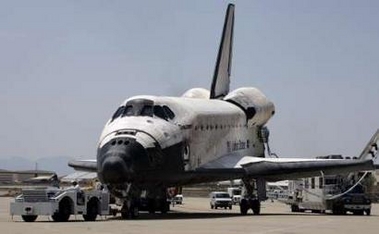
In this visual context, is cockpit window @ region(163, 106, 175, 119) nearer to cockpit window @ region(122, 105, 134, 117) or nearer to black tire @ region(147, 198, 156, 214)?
cockpit window @ region(122, 105, 134, 117)

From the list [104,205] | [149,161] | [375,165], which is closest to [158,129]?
[149,161]

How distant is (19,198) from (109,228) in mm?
5899

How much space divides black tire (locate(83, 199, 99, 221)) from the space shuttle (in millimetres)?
846

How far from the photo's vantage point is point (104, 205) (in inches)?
1088

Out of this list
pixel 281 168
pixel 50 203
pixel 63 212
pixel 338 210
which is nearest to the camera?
pixel 50 203

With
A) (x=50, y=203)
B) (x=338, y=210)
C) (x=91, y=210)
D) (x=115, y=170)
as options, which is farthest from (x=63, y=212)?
(x=338, y=210)

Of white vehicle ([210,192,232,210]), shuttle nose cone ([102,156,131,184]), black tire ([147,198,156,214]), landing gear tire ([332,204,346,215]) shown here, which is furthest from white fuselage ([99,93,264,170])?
white vehicle ([210,192,232,210])

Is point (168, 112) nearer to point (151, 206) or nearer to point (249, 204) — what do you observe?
point (249, 204)

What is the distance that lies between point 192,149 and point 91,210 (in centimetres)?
642

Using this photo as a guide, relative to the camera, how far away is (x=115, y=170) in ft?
87.0

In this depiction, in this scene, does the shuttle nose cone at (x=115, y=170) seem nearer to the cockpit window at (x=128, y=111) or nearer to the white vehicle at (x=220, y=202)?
the cockpit window at (x=128, y=111)

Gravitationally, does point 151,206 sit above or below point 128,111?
below

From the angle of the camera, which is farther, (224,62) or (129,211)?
(224,62)

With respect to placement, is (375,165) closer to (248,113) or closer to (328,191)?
(328,191)
